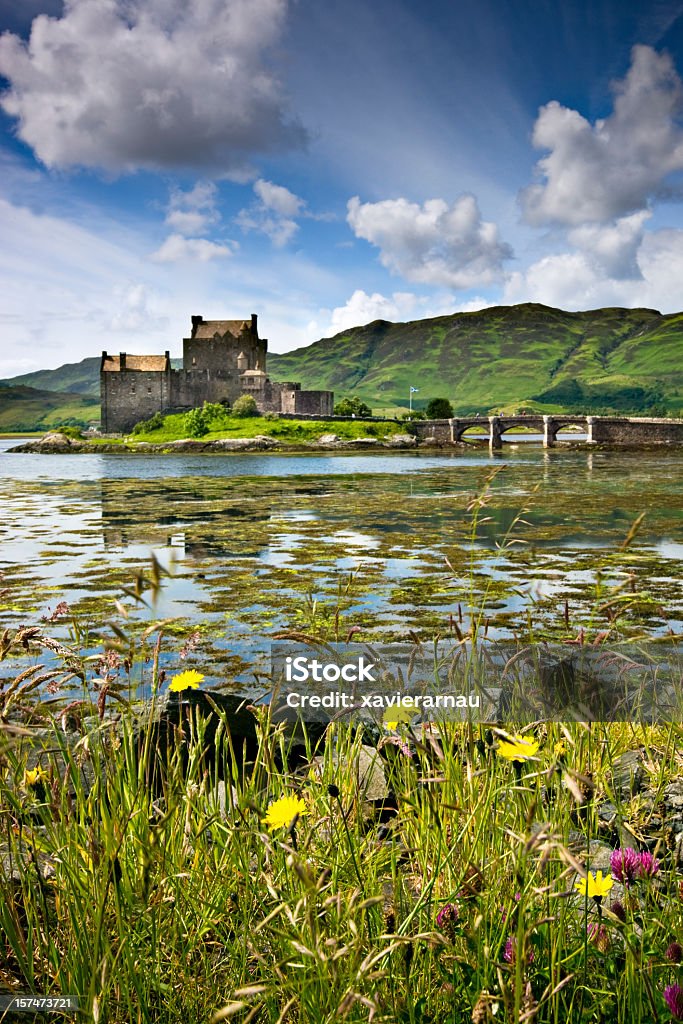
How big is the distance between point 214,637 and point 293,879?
7.67 meters

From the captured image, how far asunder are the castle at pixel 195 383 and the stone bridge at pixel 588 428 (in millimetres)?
22311

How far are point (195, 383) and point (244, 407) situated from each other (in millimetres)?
14330

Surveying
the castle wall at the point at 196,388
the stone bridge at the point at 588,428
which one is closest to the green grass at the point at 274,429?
the castle wall at the point at 196,388

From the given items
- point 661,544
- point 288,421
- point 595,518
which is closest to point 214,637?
point 661,544

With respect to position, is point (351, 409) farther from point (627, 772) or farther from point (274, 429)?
point (627, 772)

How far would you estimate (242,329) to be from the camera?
140 meters

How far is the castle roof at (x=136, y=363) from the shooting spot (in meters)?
136

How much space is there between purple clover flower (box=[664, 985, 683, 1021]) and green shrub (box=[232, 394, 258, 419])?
127 m

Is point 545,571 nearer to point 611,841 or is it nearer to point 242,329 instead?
point 611,841

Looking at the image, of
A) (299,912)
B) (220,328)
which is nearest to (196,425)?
(220,328)

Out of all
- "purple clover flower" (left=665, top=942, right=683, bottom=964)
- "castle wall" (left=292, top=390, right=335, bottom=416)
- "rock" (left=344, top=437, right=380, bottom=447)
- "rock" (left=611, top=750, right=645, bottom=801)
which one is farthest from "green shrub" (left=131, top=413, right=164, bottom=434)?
"purple clover flower" (left=665, top=942, right=683, bottom=964)

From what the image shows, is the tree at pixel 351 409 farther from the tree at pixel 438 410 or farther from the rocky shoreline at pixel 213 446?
the rocky shoreline at pixel 213 446

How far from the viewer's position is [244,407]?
128 meters

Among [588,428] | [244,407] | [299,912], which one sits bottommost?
[299,912]
